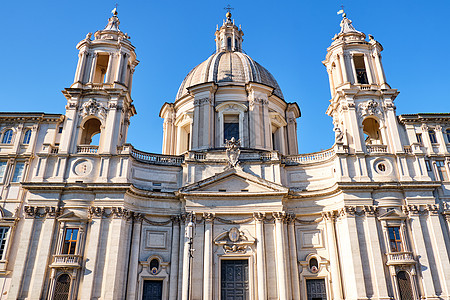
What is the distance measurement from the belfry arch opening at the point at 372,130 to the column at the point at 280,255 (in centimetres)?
1202

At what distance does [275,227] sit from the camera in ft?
88.8

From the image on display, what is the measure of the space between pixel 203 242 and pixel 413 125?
1940 centimetres

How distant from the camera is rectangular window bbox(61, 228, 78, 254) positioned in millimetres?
25359

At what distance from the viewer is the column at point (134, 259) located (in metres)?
25.2

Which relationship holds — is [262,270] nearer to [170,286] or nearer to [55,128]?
[170,286]

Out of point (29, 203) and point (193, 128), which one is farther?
point (193, 128)

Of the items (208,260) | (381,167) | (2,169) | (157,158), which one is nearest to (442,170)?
(381,167)

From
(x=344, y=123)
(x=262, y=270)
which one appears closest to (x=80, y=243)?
(x=262, y=270)

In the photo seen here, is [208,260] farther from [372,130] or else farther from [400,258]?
[372,130]

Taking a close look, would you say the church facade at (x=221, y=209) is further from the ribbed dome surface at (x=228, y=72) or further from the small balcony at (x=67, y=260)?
the ribbed dome surface at (x=228, y=72)

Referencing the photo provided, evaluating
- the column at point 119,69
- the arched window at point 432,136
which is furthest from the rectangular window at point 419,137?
the column at point 119,69

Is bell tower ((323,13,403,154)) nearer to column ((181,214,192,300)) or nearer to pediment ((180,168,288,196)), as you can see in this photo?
pediment ((180,168,288,196))

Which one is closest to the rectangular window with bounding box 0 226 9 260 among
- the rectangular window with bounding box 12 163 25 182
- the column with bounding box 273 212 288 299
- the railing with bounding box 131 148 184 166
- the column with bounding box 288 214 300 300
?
the rectangular window with bounding box 12 163 25 182

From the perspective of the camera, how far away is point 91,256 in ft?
81.8
